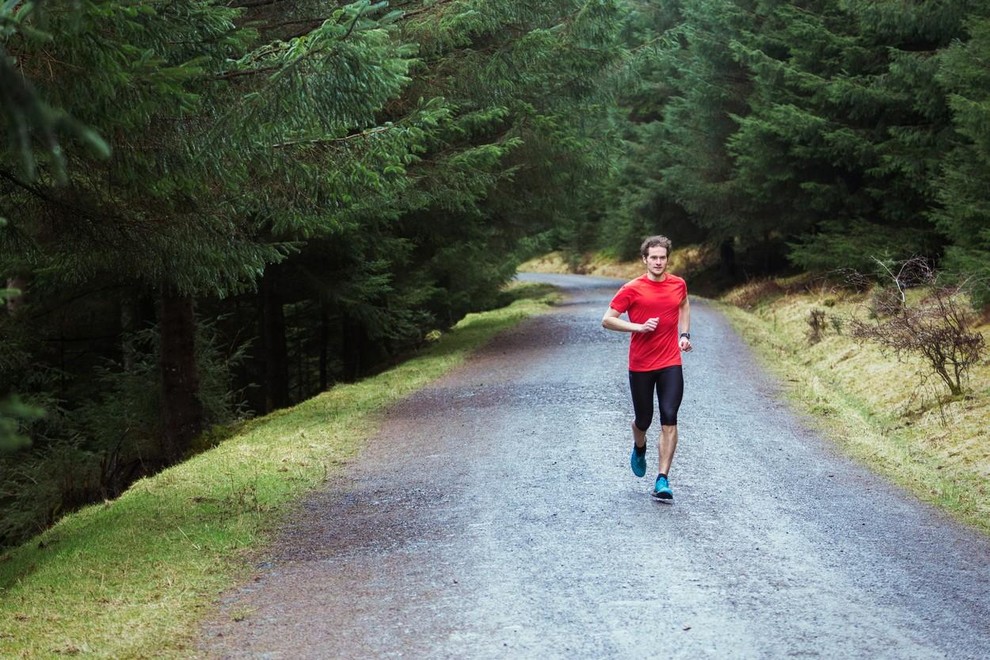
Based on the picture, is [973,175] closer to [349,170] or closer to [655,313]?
[655,313]

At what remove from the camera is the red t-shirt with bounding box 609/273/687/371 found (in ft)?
28.2

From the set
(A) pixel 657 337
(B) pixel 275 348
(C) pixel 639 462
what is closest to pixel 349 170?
(A) pixel 657 337

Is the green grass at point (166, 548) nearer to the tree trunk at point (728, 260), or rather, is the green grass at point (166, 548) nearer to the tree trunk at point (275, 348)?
the tree trunk at point (275, 348)

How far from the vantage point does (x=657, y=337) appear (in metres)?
8.62

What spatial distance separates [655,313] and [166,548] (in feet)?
13.6

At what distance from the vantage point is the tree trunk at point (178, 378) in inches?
537

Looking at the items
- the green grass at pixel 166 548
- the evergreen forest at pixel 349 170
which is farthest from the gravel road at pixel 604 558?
the evergreen forest at pixel 349 170

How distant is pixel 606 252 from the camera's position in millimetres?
59062

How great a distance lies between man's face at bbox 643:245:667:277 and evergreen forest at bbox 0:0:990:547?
2.34 metres

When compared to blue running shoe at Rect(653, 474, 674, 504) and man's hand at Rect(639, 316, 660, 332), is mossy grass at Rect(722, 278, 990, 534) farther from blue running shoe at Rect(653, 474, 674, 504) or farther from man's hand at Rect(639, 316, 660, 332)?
man's hand at Rect(639, 316, 660, 332)

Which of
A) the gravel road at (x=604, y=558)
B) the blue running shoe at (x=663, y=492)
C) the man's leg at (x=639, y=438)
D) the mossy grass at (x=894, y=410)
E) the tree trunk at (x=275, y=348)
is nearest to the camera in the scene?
the gravel road at (x=604, y=558)

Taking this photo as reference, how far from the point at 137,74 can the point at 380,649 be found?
3918mm

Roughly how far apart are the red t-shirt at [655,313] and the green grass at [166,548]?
10.5 ft


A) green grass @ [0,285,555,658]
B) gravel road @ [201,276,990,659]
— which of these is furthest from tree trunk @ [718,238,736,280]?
gravel road @ [201,276,990,659]
